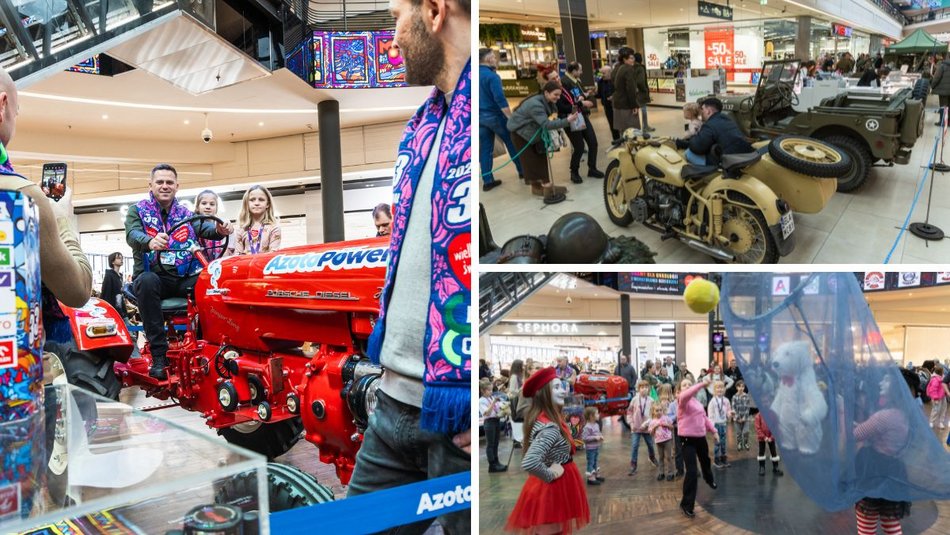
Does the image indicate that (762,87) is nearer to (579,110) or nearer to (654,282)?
(579,110)

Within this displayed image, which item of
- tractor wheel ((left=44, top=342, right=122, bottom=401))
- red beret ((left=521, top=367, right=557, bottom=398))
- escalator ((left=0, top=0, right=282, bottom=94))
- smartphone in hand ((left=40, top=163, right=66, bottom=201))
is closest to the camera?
red beret ((left=521, top=367, right=557, bottom=398))

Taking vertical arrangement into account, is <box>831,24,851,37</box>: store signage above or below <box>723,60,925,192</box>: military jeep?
above

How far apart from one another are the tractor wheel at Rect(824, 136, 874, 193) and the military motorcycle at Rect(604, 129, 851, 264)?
2 cm

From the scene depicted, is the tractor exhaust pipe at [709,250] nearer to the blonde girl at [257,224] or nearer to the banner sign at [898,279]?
the banner sign at [898,279]

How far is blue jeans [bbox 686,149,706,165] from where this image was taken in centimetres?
175

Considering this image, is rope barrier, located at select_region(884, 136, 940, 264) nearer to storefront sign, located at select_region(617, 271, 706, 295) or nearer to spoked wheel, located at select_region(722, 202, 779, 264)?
spoked wheel, located at select_region(722, 202, 779, 264)

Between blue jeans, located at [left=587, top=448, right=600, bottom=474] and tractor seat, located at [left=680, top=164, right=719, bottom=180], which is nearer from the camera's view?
tractor seat, located at [left=680, top=164, right=719, bottom=180]

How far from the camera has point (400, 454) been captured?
148 cm

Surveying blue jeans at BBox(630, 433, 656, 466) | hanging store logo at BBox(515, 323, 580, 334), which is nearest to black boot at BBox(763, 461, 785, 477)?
blue jeans at BBox(630, 433, 656, 466)

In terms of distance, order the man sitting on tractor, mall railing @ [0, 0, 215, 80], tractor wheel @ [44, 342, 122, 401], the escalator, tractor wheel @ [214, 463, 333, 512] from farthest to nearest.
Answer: the escalator < mall railing @ [0, 0, 215, 80] < the man sitting on tractor < tractor wheel @ [44, 342, 122, 401] < tractor wheel @ [214, 463, 333, 512]

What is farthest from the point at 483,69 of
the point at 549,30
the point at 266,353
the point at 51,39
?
the point at 51,39

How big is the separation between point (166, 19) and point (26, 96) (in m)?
4.48

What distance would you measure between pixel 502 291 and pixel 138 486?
0.96m

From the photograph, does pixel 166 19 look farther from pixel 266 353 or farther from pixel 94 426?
pixel 94 426
